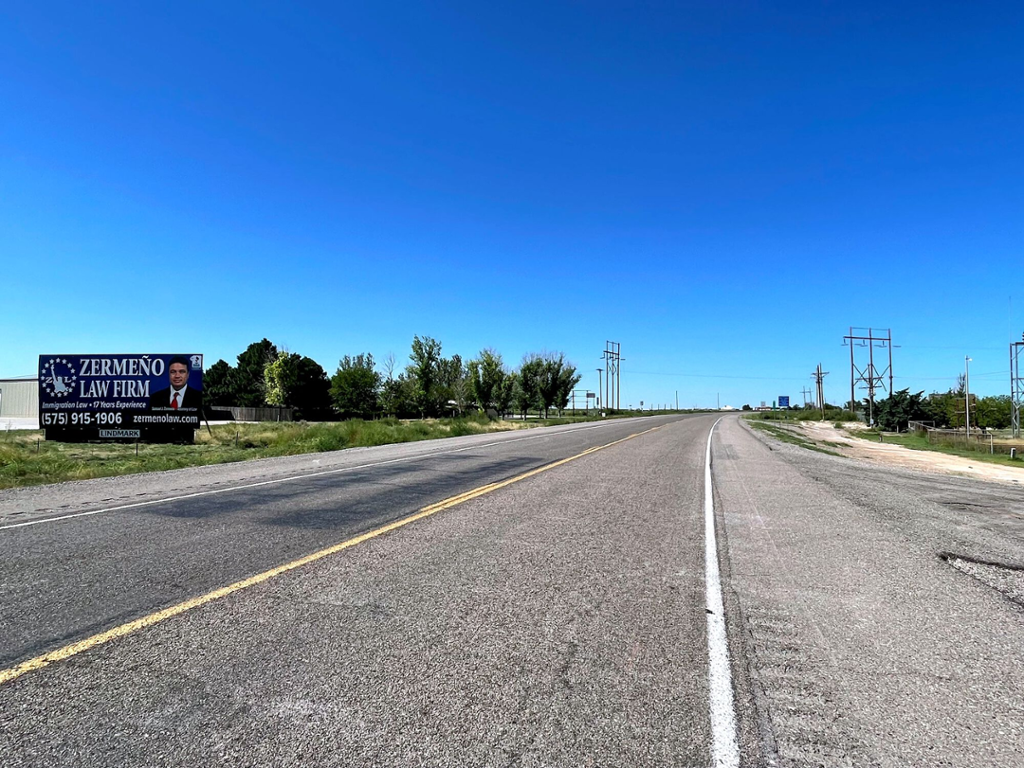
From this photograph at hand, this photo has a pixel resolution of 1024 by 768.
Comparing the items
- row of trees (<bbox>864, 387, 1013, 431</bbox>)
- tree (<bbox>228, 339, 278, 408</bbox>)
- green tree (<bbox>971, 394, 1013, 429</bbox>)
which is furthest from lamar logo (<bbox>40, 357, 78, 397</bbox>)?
green tree (<bbox>971, 394, 1013, 429</bbox>)

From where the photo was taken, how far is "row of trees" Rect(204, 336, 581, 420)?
201 feet

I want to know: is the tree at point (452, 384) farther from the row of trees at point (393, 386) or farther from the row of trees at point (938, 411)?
the row of trees at point (938, 411)

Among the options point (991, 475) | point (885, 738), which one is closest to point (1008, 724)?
point (885, 738)

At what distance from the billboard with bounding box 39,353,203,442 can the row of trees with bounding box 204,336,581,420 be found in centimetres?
3785

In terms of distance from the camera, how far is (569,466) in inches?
563

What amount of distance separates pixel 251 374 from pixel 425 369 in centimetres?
3848

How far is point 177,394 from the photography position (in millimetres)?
22094

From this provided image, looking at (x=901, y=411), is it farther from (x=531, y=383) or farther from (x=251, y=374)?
(x=251, y=374)

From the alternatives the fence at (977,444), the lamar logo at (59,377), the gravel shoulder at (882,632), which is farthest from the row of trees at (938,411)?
the lamar logo at (59,377)

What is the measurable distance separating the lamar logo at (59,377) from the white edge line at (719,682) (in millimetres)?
25591

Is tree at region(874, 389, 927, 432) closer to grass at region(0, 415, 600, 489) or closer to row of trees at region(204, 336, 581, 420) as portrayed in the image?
row of trees at region(204, 336, 581, 420)

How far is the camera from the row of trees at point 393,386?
201ft

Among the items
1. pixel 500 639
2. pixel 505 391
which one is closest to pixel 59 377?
pixel 500 639

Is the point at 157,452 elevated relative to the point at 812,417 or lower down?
elevated
